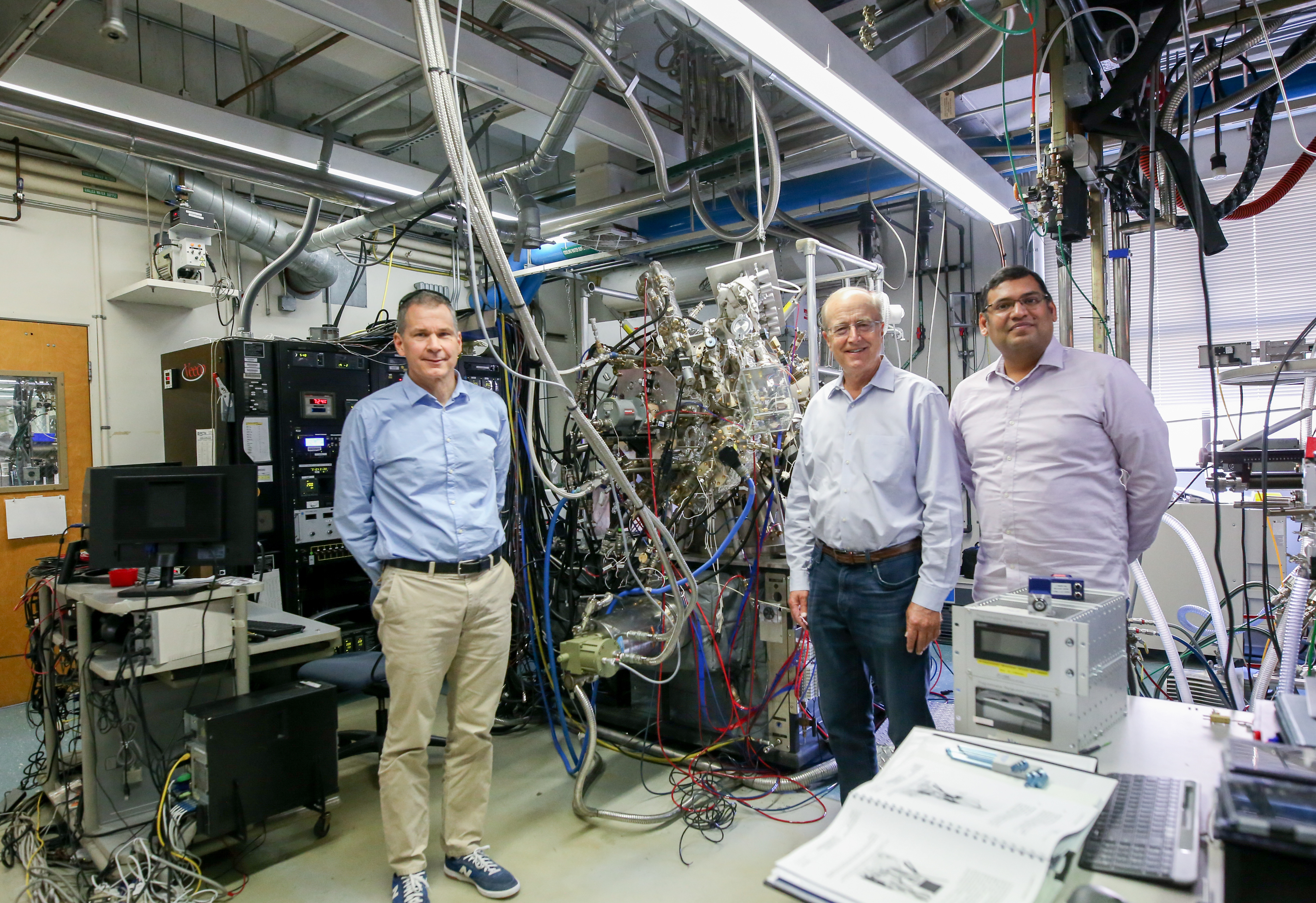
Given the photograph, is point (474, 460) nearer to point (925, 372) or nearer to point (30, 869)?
point (30, 869)

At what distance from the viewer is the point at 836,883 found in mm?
906

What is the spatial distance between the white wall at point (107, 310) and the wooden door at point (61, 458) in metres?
0.04

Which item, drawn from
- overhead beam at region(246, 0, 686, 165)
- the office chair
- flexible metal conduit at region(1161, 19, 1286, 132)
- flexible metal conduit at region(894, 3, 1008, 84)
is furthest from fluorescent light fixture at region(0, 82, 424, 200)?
flexible metal conduit at region(1161, 19, 1286, 132)

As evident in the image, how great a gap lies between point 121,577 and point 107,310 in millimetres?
2541

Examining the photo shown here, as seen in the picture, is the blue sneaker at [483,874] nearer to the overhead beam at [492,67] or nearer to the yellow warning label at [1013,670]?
the yellow warning label at [1013,670]

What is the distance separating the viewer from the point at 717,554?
268 cm

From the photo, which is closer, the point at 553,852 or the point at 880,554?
the point at 880,554

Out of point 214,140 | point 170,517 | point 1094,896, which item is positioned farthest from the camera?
point 214,140

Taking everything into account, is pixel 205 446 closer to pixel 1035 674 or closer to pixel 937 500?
pixel 937 500

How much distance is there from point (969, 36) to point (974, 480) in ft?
6.15

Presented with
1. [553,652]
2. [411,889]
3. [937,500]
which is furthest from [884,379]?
[411,889]

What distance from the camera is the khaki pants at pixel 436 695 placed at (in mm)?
2105

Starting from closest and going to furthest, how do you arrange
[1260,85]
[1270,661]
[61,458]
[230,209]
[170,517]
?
[1270,661]
[1260,85]
[170,517]
[61,458]
[230,209]

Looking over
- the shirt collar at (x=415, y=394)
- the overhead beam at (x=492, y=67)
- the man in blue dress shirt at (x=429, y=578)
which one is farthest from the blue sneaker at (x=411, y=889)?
the overhead beam at (x=492, y=67)
